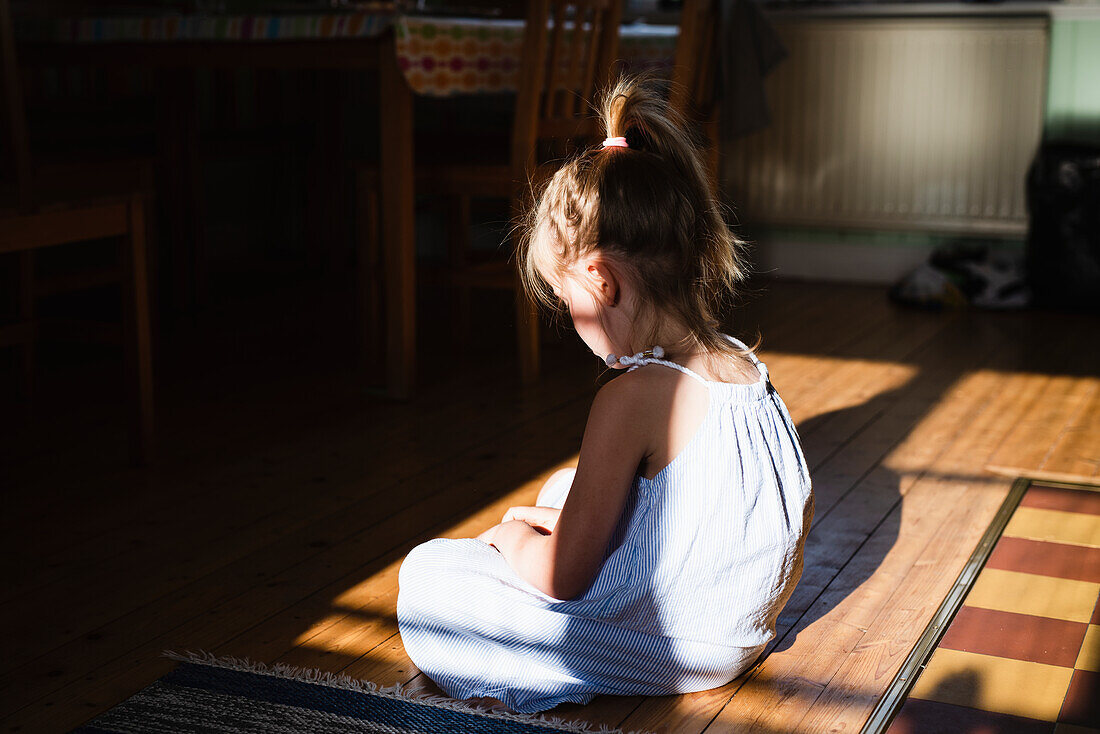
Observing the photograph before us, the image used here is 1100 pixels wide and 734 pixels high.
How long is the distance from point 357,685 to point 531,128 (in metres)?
1.58

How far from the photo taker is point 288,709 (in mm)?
1298

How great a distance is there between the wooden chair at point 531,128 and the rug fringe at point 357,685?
4.49 feet

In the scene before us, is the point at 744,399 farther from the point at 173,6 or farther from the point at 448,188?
the point at 173,6

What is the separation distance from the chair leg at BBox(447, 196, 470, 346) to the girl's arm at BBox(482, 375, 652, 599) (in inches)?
63.6

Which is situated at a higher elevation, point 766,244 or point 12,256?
point 12,256

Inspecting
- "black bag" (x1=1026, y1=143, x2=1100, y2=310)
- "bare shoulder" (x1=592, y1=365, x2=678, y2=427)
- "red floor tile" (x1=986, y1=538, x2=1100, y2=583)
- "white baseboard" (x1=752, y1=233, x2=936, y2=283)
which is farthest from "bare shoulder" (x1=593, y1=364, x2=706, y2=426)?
"white baseboard" (x1=752, y1=233, x2=936, y2=283)

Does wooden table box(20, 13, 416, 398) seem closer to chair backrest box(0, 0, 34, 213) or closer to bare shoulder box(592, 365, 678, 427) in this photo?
chair backrest box(0, 0, 34, 213)

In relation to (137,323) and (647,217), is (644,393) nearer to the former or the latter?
(647,217)

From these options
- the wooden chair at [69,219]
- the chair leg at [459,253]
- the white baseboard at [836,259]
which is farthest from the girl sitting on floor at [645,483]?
the white baseboard at [836,259]

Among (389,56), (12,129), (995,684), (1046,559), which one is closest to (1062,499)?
(1046,559)

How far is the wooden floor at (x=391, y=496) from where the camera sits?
1423 mm

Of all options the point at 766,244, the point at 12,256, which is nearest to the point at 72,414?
the point at 12,256

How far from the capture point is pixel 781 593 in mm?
1365

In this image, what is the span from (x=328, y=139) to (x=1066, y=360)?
2500mm
